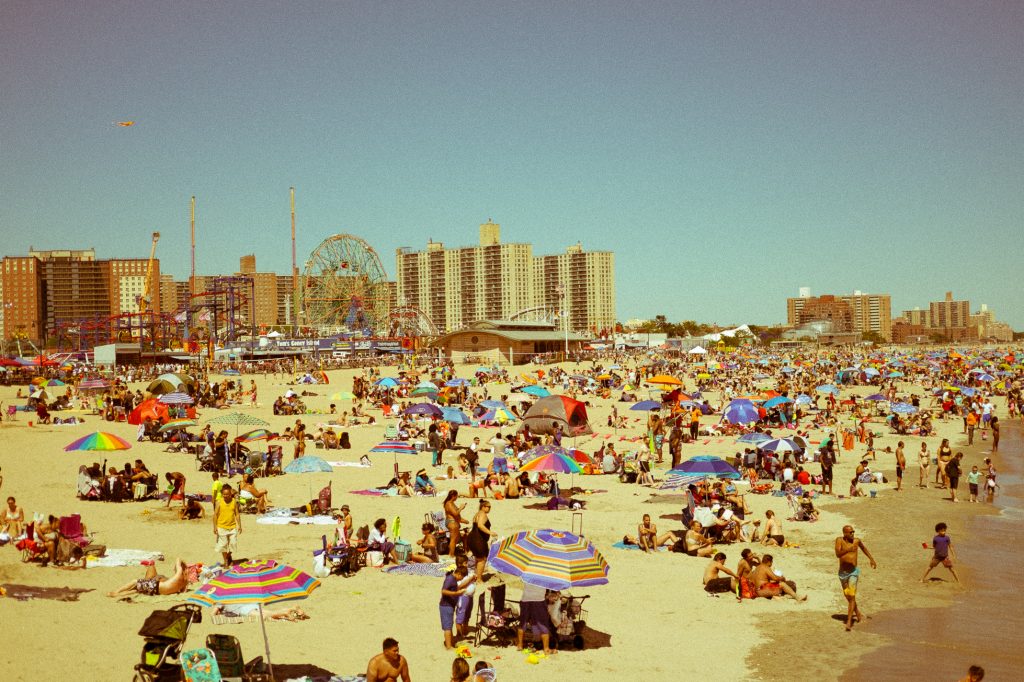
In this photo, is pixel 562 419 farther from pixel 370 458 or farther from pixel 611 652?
pixel 611 652

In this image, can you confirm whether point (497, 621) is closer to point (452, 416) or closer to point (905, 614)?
point (905, 614)

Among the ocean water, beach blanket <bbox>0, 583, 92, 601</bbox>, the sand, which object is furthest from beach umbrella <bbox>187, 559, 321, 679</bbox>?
the ocean water

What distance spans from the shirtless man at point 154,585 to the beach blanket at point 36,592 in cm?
43

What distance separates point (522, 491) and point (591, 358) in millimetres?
64227

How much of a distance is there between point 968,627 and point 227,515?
9.46m

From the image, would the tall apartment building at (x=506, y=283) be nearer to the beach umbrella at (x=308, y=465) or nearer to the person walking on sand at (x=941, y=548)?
the beach umbrella at (x=308, y=465)

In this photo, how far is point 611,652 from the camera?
28.1 ft

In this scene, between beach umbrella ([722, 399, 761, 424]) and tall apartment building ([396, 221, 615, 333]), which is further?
tall apartment building ([396, 221, 615, 333])

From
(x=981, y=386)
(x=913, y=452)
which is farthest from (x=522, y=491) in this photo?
(x=981, y=386)

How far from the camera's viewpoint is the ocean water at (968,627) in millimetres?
8562

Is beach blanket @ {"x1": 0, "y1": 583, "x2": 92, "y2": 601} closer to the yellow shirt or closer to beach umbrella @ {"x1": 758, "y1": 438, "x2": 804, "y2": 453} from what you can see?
the yellow shirt

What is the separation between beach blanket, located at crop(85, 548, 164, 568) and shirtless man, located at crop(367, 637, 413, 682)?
5716mm

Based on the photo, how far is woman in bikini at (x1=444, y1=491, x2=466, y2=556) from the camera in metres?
11.3

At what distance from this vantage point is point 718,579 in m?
10.8
